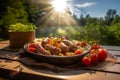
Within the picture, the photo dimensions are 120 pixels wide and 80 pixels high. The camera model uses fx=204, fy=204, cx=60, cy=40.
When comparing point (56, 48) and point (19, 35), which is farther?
point (19, 35)

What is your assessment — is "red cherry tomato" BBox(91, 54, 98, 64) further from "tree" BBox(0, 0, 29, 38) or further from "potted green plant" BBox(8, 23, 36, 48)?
"tree" BBox(0, 0, 29, 38)

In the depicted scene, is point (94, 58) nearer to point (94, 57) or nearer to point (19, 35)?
point (94, 57)

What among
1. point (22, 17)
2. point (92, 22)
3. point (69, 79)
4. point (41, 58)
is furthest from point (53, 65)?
point (22, 17)

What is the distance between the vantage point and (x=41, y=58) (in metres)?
1.50

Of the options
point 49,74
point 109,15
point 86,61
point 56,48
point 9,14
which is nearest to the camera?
point 49,74

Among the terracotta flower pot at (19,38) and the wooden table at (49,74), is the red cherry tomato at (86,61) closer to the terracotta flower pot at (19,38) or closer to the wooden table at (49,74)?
the wooden table at (49,74)

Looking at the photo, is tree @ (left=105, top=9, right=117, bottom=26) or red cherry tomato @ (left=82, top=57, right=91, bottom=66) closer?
red cherry tomato @ (left=82, top=57, right=91, bottom=66)

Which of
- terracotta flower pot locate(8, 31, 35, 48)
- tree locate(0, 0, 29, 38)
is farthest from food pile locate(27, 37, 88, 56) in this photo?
tree locate(0, 0, 29, 38)

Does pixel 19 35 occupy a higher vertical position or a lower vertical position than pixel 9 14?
lower

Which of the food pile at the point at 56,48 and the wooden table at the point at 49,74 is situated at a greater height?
the food pile at the point at 56,48

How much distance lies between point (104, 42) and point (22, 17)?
3.13 m

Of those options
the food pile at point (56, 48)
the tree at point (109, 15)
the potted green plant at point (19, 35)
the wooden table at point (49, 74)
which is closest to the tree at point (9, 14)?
the tree at point (109, 15)

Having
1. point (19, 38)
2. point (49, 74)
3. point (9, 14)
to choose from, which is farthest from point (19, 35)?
point (9, 14)

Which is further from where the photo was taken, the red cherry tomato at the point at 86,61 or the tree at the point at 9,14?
the tree at the point at 9,14
